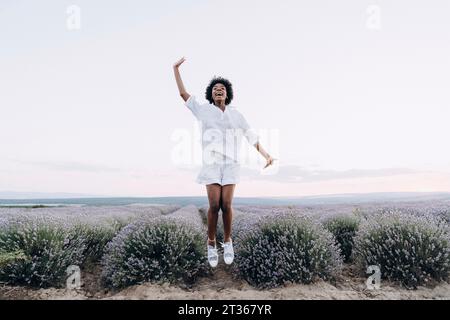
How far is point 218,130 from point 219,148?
23cm

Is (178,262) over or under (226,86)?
under

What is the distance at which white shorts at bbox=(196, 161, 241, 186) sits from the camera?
13.5ft

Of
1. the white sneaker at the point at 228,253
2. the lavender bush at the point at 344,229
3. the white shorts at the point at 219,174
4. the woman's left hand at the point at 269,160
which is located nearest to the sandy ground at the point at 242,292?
the white sneaker at the point at 228,253

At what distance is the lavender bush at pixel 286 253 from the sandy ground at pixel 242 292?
0.16 metres

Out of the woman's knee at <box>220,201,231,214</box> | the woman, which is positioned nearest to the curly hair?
the woman

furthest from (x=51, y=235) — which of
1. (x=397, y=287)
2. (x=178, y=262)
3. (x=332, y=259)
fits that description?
(x=397, y=287)

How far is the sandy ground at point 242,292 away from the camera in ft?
14.4

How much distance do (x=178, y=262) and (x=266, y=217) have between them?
61.7 inches

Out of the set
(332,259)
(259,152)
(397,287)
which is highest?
(259,152)

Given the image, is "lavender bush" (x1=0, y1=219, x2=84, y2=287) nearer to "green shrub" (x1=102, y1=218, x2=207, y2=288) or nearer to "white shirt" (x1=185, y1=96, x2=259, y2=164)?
"green shrub" (x1=102, y1=218, x2=207, y2=288)

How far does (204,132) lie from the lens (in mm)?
4273
